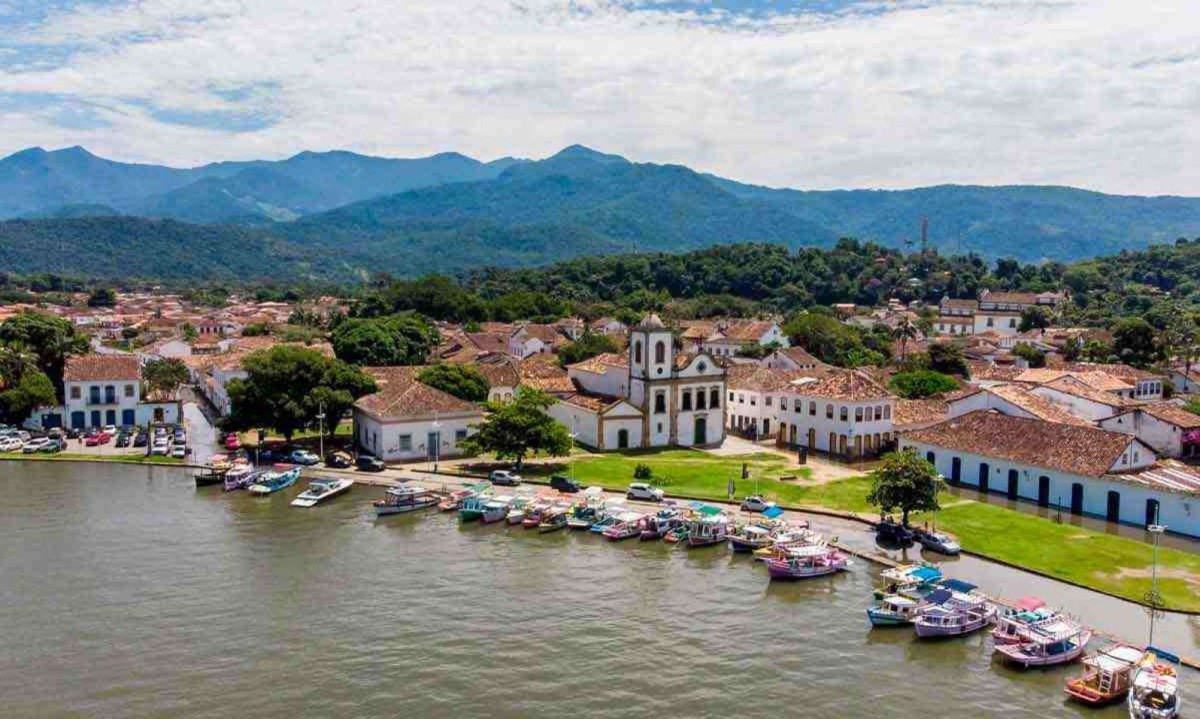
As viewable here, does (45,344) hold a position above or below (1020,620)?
above

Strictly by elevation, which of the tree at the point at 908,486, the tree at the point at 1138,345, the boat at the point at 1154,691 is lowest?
the boat at the point at 1154,691

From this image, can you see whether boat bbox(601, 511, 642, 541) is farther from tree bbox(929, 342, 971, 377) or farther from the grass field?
tree bbox(929, 342, 971, 377)

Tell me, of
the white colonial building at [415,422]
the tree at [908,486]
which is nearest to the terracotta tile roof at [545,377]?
the white colonial building at [415,422]

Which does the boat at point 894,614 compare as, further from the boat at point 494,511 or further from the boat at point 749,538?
the boat at point 494,511

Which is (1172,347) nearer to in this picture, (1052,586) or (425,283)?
(1052,586)

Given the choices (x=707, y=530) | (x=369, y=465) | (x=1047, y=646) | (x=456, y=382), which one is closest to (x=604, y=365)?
(x=456, y=382)

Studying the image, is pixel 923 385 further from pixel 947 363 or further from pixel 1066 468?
pixel 1066 468
